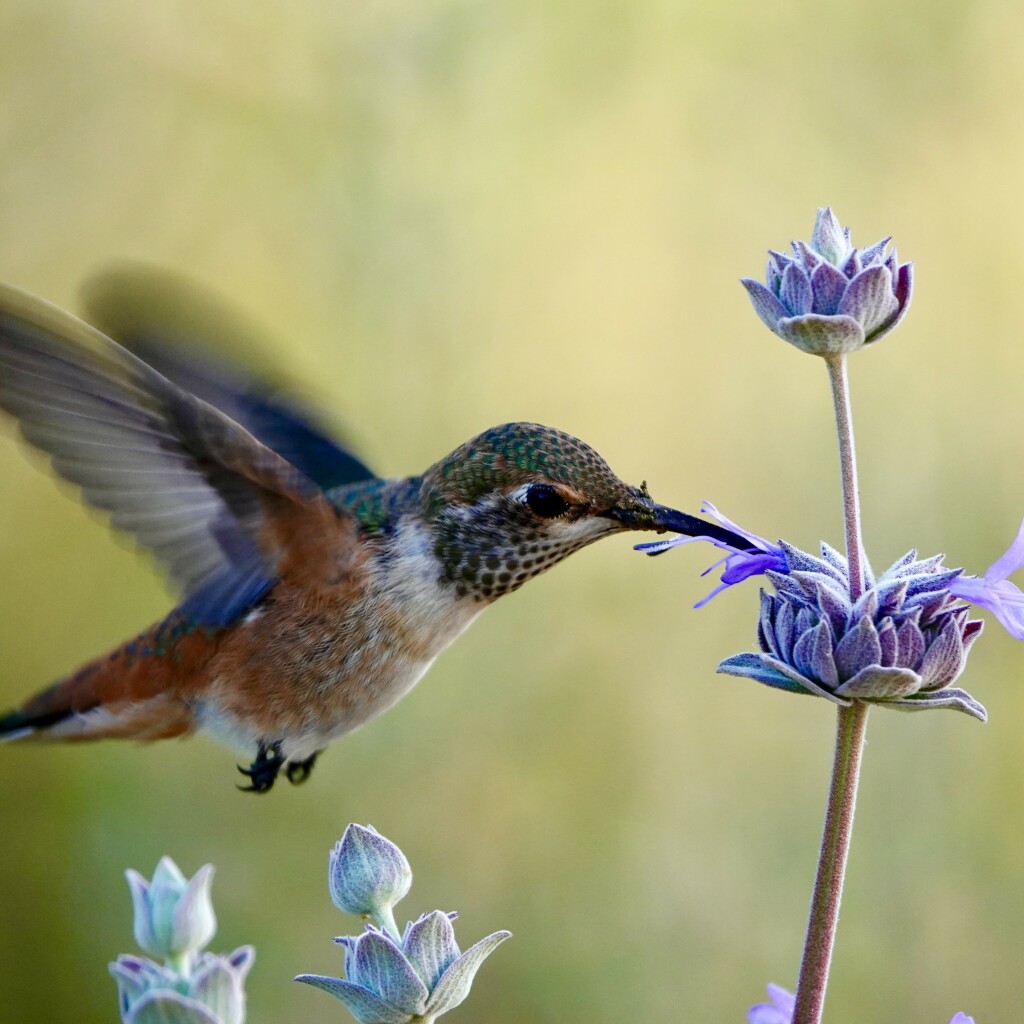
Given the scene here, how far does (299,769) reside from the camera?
2705mm

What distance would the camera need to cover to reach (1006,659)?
4.37 metres

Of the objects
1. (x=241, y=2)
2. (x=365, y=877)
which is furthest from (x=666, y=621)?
(x=365, y=877)

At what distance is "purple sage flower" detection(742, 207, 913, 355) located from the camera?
5.45ft

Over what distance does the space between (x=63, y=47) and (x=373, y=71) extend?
3.53 ft

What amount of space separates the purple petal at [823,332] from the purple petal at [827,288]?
0.03 metres

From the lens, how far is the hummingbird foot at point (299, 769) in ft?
8.59

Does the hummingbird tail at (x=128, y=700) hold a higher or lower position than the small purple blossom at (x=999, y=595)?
lower

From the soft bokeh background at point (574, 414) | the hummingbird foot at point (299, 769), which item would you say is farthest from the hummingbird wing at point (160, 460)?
the soft bokeh background at point (574, 414)

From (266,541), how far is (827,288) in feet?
4.02

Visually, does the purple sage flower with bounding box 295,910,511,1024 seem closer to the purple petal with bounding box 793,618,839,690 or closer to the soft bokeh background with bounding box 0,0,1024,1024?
the purple petal with bounding box 793,618,839,690

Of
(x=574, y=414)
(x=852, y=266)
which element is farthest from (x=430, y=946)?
(x=574, y=414)

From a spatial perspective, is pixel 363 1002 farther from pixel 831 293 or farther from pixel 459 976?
pixel 831 293

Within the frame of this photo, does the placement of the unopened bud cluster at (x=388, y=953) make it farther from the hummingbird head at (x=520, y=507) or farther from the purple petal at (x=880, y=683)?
the hummingbird head at (x=520, y=507)

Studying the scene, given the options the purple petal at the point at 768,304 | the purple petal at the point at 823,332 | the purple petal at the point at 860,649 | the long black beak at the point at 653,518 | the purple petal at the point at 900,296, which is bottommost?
the purple petal at the point at 860,649
